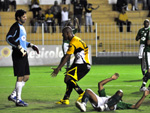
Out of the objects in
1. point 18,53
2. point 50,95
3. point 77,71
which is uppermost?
point 18,53

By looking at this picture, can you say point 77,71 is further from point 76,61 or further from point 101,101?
point 101,101

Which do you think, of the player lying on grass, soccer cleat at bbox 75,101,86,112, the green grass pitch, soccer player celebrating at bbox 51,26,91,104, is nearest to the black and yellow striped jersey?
soccer player celebrating at bbox 51,26,91,104

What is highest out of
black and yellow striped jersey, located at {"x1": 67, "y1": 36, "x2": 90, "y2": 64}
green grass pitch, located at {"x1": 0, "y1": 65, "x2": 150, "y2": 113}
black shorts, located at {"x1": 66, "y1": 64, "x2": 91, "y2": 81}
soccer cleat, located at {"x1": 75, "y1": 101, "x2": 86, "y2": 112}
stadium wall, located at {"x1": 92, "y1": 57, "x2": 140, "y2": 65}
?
black and yellow striped jersey, located at {"x1": 67, "y1": 36, "x2": 90, "y2": 64}

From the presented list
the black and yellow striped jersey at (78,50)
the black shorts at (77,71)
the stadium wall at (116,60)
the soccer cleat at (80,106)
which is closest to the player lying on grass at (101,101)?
the soccer cleat at (80,106)

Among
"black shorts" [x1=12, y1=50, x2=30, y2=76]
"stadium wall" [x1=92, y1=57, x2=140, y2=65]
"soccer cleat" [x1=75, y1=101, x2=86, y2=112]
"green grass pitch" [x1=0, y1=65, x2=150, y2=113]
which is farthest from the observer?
"stadium wall" [x1=92, y1=57, x2=140, y2=65]

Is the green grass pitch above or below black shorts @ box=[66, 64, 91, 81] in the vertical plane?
below

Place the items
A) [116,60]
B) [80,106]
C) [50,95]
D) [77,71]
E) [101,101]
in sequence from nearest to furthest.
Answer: [80,106]
[101,101]
[77,71]
[50,95]
[116,60]

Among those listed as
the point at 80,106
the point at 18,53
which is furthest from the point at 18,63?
the point at 80,106

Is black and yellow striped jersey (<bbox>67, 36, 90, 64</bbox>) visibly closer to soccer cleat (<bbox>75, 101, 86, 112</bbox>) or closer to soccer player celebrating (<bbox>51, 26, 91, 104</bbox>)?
soccer player celebrating (<bbox>51, 26, 91, 104</bbox>)

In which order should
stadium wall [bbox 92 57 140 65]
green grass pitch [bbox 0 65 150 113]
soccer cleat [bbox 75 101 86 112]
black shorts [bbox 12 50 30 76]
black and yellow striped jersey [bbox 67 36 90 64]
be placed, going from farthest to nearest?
stadium wall [bbox 92 57 140 65] → black shorts [bbox 12 50 30 76] → black and yellow striped jersey [bbox 67 36 90 64] → green grass pitch [bbox 0 65 150 113] → soccer cleat [bbox 75 101 86 112]

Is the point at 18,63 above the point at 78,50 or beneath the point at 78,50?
beneath

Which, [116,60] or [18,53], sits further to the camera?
[116,60]

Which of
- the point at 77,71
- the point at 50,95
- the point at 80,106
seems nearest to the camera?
the point at 80,106

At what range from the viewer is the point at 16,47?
28.8 feet
